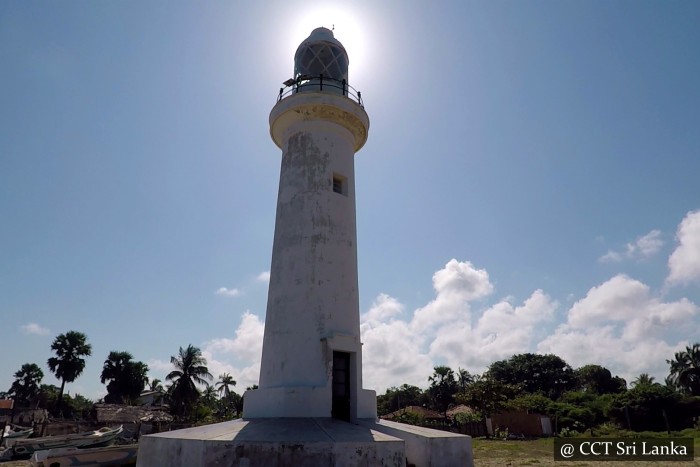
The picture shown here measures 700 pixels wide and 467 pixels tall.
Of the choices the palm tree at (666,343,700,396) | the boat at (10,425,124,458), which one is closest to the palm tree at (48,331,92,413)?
the boat at (10,425,124,458)

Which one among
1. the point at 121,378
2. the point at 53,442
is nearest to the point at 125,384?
the point at 121,378

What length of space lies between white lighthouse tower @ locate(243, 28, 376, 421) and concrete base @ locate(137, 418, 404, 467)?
1.50 meters

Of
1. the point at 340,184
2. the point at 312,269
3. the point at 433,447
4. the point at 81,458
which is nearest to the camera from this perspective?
the point at 433,447

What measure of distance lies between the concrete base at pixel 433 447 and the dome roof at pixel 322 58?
992 cm

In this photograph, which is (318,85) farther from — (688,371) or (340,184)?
(688,371)

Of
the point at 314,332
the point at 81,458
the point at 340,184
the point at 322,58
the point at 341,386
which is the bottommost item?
the point at 81,458

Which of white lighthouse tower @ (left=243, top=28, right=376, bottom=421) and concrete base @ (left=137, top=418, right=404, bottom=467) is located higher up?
white lighthouse tower @ (left=243, top=28, right=376, bottom=421)

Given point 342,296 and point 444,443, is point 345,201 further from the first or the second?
point 444,443

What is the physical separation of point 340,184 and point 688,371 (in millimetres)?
56630

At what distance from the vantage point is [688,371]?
1998 inches

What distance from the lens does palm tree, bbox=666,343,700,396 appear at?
50.2 metres

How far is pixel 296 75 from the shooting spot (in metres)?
Result: 14.2

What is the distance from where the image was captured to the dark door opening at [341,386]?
34.1ft

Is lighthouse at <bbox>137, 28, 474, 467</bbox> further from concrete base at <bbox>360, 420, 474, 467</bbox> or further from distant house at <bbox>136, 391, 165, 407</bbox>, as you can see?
distant house at <bbox>136, 391, 165, 407</bbox>
